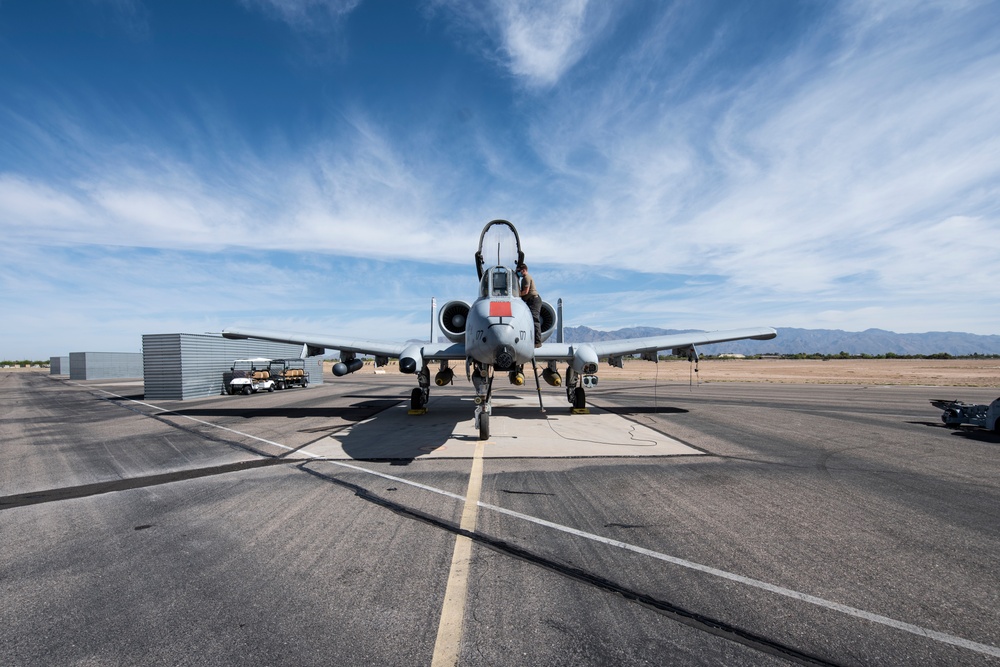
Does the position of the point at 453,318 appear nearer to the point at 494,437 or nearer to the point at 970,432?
the point at 494,437

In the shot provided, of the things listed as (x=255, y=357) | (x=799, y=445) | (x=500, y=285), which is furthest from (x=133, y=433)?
(x=255, y=357)

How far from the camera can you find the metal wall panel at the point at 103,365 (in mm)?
58781

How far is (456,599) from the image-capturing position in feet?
11.8

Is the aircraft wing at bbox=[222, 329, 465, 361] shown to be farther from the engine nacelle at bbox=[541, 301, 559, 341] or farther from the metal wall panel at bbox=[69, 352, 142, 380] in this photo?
the metal wall panel at bbox=[69, 352, 142, 380]

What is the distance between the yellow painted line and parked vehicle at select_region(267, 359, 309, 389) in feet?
99.3

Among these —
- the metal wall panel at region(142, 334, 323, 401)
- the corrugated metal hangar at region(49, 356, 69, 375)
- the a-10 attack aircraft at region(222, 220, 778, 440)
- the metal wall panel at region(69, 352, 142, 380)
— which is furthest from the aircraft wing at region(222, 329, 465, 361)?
the corrugated metal hangar at region(49, 356, 69, 375)

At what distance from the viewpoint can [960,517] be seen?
5.67m

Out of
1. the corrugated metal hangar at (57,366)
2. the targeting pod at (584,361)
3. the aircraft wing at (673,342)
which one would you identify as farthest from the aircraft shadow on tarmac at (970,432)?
the corrugated metal hangar at (57,366)

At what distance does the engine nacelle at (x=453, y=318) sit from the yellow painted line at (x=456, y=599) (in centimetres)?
1008

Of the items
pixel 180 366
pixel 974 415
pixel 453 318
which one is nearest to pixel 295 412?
pixel 453 318

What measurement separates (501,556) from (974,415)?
1578 centimetres

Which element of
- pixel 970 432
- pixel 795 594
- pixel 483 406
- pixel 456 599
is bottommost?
pixel 970 432

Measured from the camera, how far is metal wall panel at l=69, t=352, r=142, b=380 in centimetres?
5878

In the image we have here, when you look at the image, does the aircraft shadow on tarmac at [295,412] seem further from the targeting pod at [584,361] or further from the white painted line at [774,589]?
the white painted line at [774,589]
